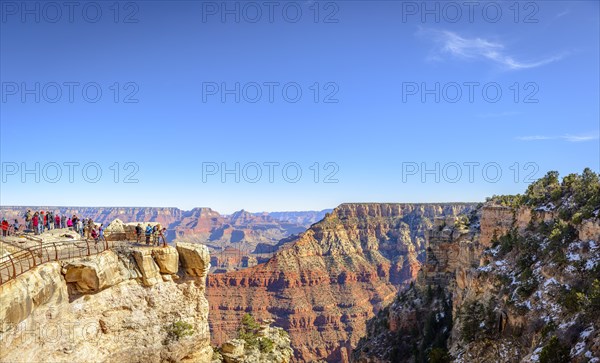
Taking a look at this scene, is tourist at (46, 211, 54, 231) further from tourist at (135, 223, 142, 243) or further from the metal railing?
tourist at (135, 223, 142, 243)

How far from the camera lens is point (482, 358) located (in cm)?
2433

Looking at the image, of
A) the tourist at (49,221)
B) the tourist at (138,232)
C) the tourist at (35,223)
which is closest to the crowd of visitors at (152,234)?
the tourist at (138,232)

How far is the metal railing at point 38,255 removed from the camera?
14.1 metres

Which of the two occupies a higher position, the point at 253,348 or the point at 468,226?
the point at 468,226

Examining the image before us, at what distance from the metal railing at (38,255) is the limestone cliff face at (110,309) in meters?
0.45

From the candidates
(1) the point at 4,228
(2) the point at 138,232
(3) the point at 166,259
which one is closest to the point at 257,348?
(3) the point at 166,259

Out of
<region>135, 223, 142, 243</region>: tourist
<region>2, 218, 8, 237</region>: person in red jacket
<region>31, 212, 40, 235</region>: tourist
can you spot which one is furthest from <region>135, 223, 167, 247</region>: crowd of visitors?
<region>2, 218, 8, 237</region>: person in red jacket

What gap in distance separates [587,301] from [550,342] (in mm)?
3029

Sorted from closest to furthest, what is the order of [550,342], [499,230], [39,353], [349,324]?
[39,353] → [550,342] → [499,230] → [349,324]

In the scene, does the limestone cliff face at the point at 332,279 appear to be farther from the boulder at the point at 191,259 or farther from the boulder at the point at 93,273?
the boulder at the point at 93,273

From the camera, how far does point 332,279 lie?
13688 cm

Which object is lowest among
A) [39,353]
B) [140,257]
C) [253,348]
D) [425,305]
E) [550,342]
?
[425,305]

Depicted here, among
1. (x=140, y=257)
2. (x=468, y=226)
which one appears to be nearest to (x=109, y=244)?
(x=140, y=257)

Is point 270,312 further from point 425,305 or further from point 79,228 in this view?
point 79,228
